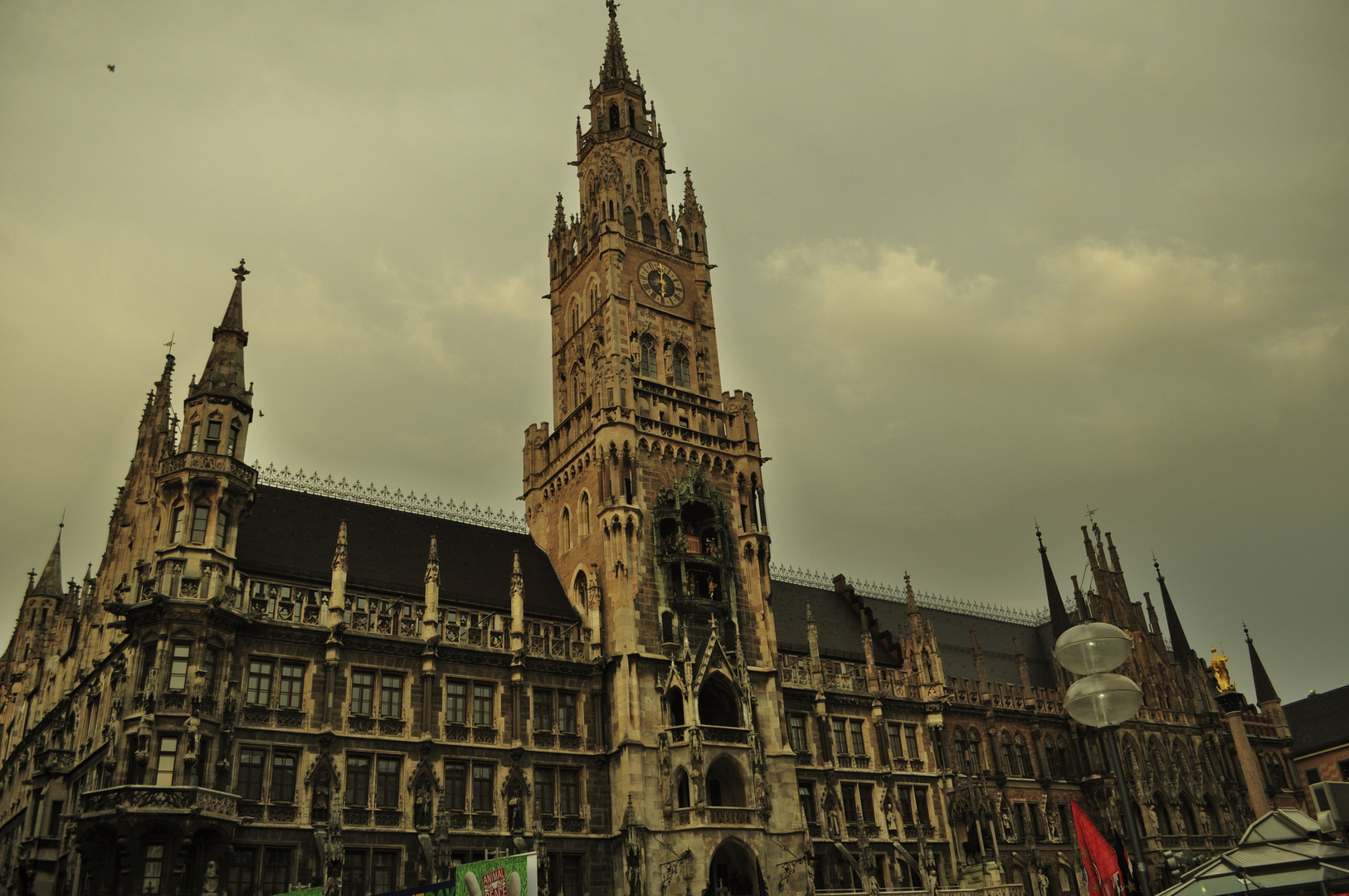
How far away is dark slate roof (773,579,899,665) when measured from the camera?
2381 inches

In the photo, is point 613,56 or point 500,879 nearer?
point 500,879

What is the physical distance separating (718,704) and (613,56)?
150 feet

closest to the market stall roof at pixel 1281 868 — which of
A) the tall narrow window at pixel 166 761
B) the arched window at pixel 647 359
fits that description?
Answer: the tall narrow window at pixel 166 761

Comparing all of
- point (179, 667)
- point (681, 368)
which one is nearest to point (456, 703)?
point (179, 667)

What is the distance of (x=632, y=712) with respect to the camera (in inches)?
1845

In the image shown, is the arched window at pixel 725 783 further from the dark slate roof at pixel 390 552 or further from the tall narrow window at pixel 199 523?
the tall narrow window at pixel 199 523

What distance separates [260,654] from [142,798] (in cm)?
724

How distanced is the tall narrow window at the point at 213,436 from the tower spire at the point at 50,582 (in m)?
28.0

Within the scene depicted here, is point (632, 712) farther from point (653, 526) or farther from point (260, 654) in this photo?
point (260, 654)

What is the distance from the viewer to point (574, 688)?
4834 centimetres

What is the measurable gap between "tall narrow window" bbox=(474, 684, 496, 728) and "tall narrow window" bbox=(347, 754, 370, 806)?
5039 millimetres

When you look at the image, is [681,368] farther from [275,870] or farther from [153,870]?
[153,870]

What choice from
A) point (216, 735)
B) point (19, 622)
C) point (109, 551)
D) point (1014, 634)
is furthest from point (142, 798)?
point (1014, 634)

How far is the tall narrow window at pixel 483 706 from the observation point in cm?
4512
